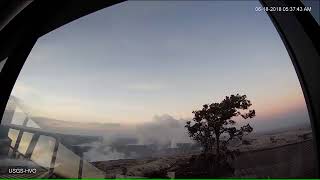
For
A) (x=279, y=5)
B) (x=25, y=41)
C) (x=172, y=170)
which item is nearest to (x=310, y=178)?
(x=172, y=170)

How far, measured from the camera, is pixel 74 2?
4848 mm

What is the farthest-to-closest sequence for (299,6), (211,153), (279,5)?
(211,153) → (279,5) → (299,6)

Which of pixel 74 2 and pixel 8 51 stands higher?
pixel 74 2

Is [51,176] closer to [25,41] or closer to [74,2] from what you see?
[25,41]

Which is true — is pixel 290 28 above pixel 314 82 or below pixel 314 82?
above

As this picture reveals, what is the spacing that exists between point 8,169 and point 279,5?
570 cm

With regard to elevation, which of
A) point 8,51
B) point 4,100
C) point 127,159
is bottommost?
point 127,159

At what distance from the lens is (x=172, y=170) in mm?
4664

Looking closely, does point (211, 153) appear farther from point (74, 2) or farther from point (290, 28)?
point (74, 2)

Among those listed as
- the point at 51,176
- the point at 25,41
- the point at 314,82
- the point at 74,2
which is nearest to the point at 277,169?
the point at 314,82

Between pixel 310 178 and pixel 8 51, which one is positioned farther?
pixel 8 51

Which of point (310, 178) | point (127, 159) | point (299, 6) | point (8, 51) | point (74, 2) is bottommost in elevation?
point (310, 178)

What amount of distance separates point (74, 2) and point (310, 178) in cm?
526

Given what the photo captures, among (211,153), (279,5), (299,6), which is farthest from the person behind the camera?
(211,153)
